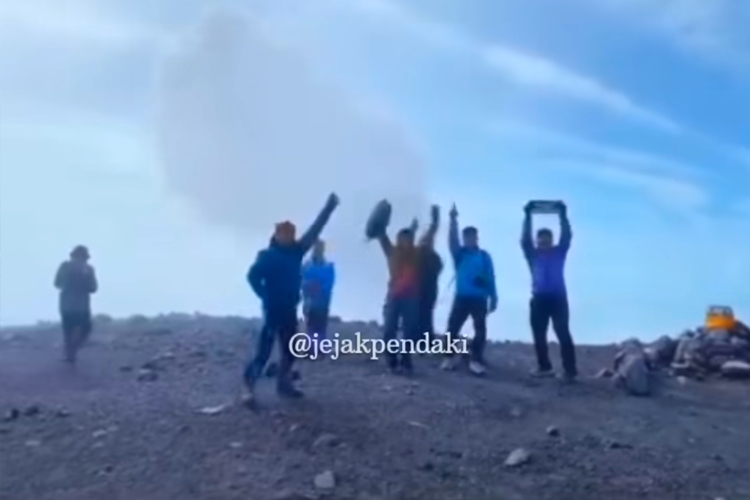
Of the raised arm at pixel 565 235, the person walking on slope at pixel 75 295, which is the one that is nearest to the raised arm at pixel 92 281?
the person walking on slope at pixel 75 295

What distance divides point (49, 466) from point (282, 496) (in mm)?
2447

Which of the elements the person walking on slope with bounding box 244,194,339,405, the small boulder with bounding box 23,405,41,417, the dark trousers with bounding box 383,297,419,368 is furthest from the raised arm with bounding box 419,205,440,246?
the small boulder with bounding box 23,405,41,417

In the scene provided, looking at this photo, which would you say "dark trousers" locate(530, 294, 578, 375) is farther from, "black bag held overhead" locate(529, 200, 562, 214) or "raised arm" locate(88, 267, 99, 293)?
"raised arm" locate(88, 267, 99, 293)

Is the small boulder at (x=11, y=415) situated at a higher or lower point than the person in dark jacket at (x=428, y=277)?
lower

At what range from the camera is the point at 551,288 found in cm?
1502

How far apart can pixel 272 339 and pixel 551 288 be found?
4.14 metres

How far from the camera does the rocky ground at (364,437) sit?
1045cm

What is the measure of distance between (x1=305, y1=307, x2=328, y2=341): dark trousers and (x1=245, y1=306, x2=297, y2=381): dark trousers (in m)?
4.33

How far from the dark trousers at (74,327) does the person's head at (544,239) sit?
22.5 feet

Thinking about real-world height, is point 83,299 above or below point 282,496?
above

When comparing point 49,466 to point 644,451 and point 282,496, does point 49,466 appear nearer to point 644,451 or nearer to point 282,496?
point 282,496

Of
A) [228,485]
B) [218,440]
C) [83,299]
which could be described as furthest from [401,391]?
[83,299]

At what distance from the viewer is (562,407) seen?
1354 centimetres

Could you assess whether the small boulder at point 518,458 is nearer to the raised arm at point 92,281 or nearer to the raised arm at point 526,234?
the raised arm at point 526,234
